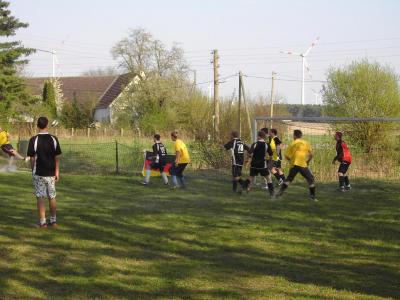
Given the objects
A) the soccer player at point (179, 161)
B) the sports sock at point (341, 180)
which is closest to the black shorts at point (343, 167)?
the sports sock at point (341, 180)

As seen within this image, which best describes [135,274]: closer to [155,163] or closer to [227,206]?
[227,206]

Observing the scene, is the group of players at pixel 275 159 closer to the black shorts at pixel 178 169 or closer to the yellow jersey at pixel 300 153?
the yellow jersey at pixel 300 153

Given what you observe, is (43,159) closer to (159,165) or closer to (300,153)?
(300,153)

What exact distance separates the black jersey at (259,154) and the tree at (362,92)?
10.4m

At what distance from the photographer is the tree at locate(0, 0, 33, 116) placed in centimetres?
3716

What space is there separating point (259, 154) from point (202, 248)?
5988mm

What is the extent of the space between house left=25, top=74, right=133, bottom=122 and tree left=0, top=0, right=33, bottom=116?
2431cm

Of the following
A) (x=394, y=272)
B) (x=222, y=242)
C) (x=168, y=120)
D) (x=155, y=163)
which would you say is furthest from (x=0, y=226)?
(x=168, y=120)

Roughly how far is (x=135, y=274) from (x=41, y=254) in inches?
62.3

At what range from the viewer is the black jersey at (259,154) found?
14.1m

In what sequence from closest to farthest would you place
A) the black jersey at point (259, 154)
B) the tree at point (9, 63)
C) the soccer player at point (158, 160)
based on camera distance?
the black jersey at point (259, 154)
the soccer player at point (158, 160)
the tree at point (9, 63)

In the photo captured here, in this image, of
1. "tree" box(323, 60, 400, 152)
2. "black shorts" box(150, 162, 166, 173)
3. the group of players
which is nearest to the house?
"tree" box(323, 60, 400, 152)

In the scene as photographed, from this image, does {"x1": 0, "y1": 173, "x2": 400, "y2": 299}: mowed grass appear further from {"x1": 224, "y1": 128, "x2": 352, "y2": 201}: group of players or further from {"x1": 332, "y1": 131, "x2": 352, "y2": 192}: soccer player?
{"x1": 332, "y1": 131, "x2": 352, "y2": 192}: soccer player

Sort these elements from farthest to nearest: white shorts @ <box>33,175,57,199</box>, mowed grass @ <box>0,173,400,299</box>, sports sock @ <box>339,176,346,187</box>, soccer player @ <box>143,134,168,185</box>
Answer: soccer player @ <box>143,134,168,185</box> < sports sock @ <box>339,176,346,187</box> < white shorts @ <box>33,175,57,199</box> < mowed grass @ <box>0,173,400,299</box>
